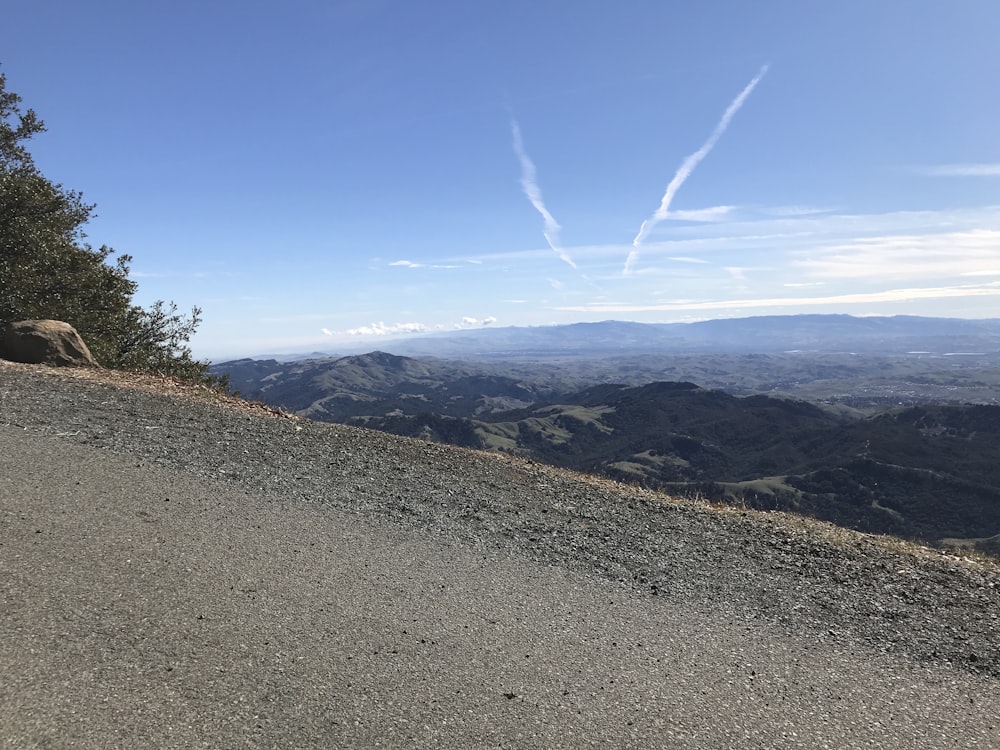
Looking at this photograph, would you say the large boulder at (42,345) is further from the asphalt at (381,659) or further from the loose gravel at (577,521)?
the asphalt at (381,659)

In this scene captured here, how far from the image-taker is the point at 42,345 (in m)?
17.3

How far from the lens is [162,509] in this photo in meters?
8.30

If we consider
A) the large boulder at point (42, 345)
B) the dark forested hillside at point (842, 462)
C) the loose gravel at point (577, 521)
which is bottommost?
the dark forested hillside at point (842, 462)

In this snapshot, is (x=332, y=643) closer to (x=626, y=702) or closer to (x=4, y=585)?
(x=626, y=702)

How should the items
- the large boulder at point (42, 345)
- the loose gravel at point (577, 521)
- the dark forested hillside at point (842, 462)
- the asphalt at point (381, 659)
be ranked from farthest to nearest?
the dark forested hillside at point (842, 462) → the large boulder at point (42, 345) → the loose gravel at point (577, 521) → the asphalt at point (381, 659)

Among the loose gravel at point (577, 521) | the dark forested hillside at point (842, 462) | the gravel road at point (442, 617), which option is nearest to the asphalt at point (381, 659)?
the gravel road at point (442, 617)

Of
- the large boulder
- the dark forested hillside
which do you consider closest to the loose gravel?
the large boulder

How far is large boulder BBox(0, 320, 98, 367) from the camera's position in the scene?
56.5ft

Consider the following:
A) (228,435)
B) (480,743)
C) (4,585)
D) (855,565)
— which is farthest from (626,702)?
(228,435)

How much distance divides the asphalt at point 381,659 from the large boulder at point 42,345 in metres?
11.8

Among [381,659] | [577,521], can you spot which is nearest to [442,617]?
[381,659]

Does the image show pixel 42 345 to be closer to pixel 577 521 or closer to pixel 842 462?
pixel 577 521

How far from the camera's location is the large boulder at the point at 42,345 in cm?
1723

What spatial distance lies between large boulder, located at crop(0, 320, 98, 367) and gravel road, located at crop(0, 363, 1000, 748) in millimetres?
8383
